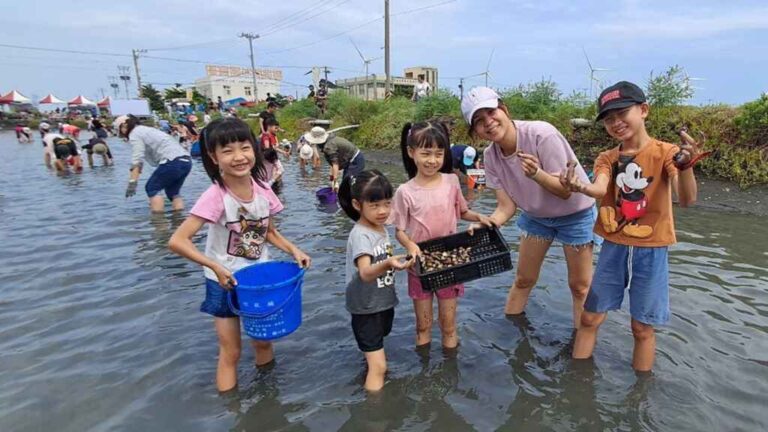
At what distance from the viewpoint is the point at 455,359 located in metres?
3.44

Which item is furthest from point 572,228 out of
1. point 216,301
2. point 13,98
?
point 13,98

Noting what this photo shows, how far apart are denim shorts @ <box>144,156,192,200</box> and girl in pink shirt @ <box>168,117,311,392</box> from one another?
16.2 ft

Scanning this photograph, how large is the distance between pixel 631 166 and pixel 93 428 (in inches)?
136

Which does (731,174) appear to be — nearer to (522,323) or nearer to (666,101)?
(666,101)

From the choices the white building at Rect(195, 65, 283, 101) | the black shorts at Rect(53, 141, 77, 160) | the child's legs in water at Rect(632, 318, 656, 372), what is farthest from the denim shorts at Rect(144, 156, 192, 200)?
the white building at Rect(195, 65, 283, 101)

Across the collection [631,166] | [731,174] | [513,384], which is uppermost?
[631,166]

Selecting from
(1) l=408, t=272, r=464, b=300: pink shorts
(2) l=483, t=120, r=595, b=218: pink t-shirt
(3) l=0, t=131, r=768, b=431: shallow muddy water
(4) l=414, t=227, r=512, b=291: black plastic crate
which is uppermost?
(2) l=483, t=120, r=595, b=218: pink t-shirt

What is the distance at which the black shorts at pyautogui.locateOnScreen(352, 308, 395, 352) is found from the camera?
2.93 meters

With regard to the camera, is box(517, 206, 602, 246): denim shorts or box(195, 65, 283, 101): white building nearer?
box(517, 206, 602, 246): denim shorts

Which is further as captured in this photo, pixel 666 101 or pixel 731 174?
pixel 666 101

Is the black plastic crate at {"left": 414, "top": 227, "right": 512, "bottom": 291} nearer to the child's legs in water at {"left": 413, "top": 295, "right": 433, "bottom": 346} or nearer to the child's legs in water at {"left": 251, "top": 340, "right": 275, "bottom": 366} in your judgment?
the child's legs in water at {"left": 413, "top": 295, "right": 433, "bottom": 346}

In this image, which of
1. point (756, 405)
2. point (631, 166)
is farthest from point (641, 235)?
point (756, 405)

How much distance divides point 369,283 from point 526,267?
1405mm

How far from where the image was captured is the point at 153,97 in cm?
6088
